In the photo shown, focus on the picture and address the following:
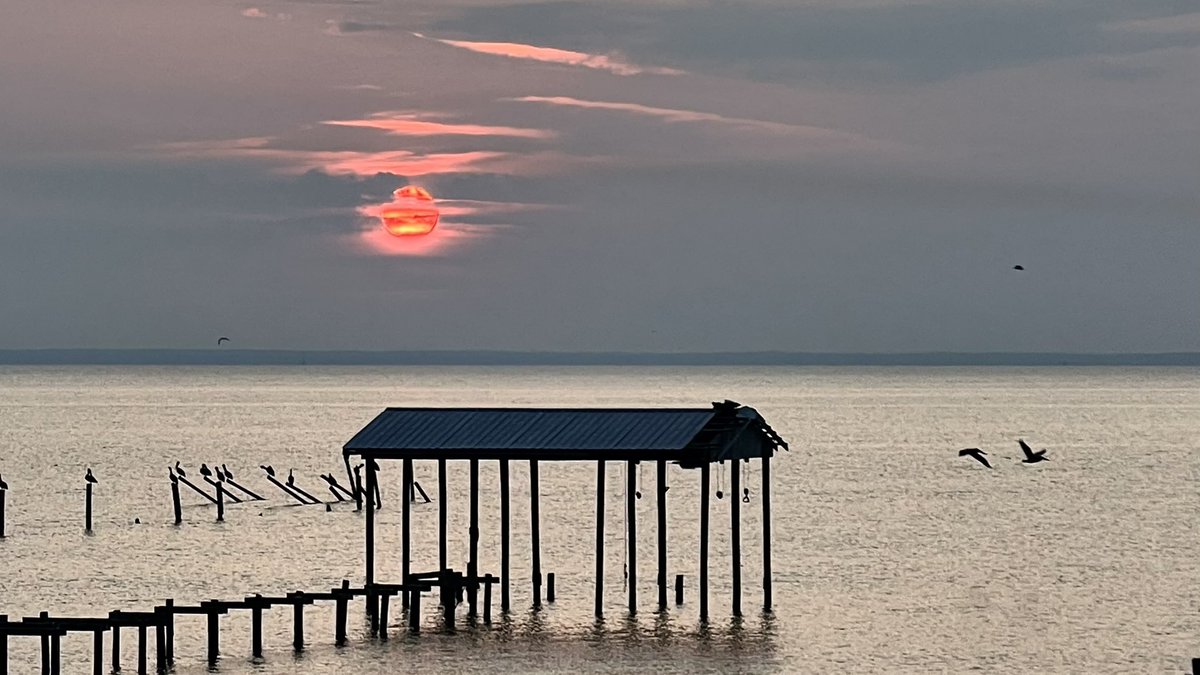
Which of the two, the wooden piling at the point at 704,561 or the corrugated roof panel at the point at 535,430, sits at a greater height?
the corrugated roof panel at the point at 535,430

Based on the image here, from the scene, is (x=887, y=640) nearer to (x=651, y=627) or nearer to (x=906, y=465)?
(x=651, y=627)

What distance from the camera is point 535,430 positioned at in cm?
4425

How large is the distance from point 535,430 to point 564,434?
73cm

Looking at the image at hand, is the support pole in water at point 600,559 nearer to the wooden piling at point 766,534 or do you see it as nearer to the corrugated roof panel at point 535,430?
the corrugated roof panel at point 535,430

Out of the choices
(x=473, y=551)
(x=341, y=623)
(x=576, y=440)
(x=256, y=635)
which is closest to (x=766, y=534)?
(x=576, y=440)

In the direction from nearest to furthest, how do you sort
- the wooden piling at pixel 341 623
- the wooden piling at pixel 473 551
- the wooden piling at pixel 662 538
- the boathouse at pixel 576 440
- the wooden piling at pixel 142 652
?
the wooden piling at pixel 142 652
the wooden piling at pixel 341 623
the boathouse at pixel 576 440
the wooden piling at pixel 473 551
the wooden piling at pixel 662 538

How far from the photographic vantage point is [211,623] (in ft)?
130

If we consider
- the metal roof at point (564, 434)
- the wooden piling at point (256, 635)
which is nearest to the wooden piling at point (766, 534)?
the metal roof at point (564, 434)

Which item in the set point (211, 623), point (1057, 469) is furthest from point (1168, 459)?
point (211, 623)

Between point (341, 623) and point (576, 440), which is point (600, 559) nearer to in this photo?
point (576, 440)

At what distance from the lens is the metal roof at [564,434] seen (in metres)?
43.1

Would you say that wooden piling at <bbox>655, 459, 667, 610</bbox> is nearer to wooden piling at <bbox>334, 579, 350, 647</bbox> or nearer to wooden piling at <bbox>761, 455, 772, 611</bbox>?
wooden piling at <bbox>761, 455, 772, 611</bbox>

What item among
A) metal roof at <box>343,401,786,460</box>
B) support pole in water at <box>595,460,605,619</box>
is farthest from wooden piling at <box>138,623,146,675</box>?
support pole in water at <box>595,460,605,619</box>

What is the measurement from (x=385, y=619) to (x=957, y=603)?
1629cm
